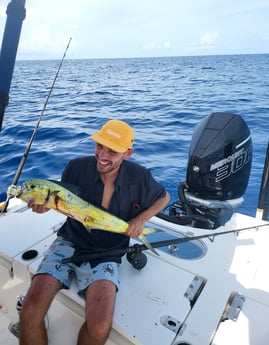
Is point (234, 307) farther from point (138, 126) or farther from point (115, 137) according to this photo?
point (138, 126)

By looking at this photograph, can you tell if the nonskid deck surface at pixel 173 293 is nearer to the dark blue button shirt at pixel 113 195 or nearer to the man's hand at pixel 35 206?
the dark blue button shirt at pixel 113 195

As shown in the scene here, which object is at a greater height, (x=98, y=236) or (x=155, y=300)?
(x=98, y=236)

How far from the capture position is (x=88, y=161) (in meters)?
2.22

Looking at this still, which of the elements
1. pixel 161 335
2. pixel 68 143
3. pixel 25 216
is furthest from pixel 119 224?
pixel 68 143

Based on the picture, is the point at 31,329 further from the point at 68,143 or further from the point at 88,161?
the point at 68,143

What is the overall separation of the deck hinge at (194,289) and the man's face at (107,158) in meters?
0.99

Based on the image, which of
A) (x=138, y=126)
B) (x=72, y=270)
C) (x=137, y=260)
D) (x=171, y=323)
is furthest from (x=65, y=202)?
(x=138, y=126)

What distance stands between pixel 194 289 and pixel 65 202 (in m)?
1.04

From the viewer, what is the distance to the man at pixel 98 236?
5.65 ft

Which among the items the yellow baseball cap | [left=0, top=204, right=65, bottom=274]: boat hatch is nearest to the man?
the yellow baseball cap

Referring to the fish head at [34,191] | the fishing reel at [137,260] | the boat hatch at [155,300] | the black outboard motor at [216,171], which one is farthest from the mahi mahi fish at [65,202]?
the black outboard motor at [216,171]

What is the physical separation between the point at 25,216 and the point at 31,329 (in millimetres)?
1194

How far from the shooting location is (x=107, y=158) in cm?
204

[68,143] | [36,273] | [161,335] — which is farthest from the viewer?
[68,143]
